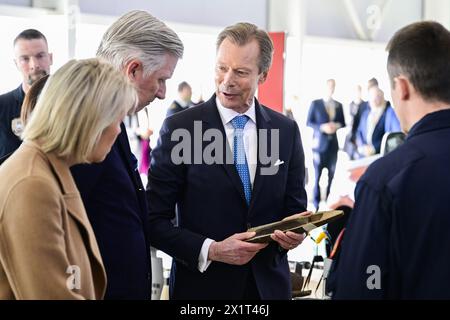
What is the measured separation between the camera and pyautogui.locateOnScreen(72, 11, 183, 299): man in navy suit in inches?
90.7

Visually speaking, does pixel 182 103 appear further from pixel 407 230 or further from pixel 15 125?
pixel 407 230

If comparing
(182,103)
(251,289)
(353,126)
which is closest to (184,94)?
(182,103)

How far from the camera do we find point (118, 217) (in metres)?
2.34

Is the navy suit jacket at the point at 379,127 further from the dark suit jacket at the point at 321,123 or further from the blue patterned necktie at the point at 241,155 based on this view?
the blue patterned necktie at the point at 241,155

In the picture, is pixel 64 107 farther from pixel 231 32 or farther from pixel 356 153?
pixel 356 153

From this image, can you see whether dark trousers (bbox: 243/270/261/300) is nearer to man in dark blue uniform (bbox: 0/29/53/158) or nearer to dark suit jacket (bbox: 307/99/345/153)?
man in dark blue uniform (bbox: 0/29/53/158)

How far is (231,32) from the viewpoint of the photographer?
119 inches

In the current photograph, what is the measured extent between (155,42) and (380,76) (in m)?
12.8

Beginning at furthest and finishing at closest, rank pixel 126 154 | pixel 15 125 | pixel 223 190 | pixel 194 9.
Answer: pixel 194 9, pixel 15 125, pixel 223 190, pixel 126 154

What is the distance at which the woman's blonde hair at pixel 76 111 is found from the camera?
6.04 feet

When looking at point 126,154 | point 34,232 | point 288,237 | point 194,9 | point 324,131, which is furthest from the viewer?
point 324,131

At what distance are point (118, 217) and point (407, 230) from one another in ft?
2.87

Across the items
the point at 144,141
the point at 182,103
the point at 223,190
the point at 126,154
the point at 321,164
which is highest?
the point at 126,154

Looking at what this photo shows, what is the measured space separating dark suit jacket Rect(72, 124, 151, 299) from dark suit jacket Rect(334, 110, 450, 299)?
0.74m
